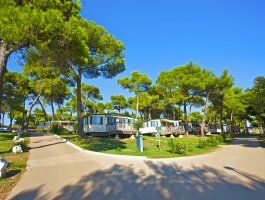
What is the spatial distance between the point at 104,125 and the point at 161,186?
23.1 metres

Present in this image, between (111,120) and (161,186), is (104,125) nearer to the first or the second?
(111,120)

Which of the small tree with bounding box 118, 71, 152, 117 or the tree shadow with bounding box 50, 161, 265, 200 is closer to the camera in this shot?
the tree shadow with bounding box 50, 161, 265, 200

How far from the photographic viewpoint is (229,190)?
6535mm

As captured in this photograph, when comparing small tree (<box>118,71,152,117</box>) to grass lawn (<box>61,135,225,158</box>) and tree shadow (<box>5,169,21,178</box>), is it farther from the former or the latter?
tree shadow (<box>5,169,21,178</box>)

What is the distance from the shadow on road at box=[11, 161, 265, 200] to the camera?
5949 millimetres

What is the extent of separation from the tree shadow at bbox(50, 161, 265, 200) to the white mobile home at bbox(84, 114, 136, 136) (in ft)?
65.5

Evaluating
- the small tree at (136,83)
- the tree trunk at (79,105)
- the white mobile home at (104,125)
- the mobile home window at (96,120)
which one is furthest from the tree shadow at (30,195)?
the small tree at (136,83)

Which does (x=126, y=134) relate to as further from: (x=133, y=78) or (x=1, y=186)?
(x=1, y=186)

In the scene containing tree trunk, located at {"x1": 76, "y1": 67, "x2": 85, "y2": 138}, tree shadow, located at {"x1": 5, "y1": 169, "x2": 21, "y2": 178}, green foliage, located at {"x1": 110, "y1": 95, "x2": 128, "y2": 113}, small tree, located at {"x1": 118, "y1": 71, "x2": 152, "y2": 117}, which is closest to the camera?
tree shadow, located at {"x1": 5, "y1": 169, "x2": 21, "y2": 178}

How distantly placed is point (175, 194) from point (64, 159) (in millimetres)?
7067

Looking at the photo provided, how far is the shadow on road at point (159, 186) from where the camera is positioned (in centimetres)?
595

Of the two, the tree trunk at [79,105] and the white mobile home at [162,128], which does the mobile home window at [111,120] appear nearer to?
the white mobile home at [162,128]

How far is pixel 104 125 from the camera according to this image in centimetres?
2961

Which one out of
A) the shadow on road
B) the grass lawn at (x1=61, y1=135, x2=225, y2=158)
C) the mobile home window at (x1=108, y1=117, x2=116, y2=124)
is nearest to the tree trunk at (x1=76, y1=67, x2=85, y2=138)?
the grass lawn at (x1=61, y1=135, x2=225, y2=158)
